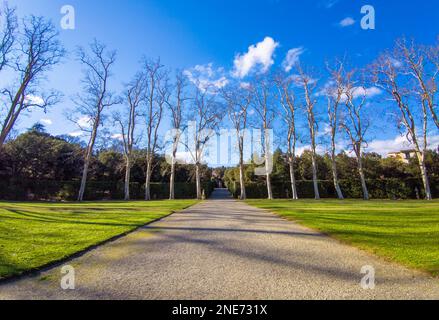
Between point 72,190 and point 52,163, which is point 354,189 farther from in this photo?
point 52,163

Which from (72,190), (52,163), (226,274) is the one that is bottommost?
(226,274)

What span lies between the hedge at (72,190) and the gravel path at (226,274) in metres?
27.8

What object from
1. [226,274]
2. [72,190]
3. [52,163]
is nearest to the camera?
[226,274]

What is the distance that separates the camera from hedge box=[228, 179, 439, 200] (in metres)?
33.3

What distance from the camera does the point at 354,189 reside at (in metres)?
34.9

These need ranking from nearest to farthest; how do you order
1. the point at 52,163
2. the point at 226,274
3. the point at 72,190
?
1. the point at 226,274
2. the point at 72,190
3. the point at 52,163

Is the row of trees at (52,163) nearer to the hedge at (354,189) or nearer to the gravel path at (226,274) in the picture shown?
the hedge at (354,189)

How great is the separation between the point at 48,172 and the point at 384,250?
38.3 metres

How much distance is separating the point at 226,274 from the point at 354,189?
117 ft

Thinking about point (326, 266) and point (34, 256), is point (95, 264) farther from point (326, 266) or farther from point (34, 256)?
point (326, 266)

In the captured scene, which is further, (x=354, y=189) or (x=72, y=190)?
(x=354, y=189)

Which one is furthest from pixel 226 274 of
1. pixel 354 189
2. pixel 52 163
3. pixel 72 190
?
pixel 52 163
